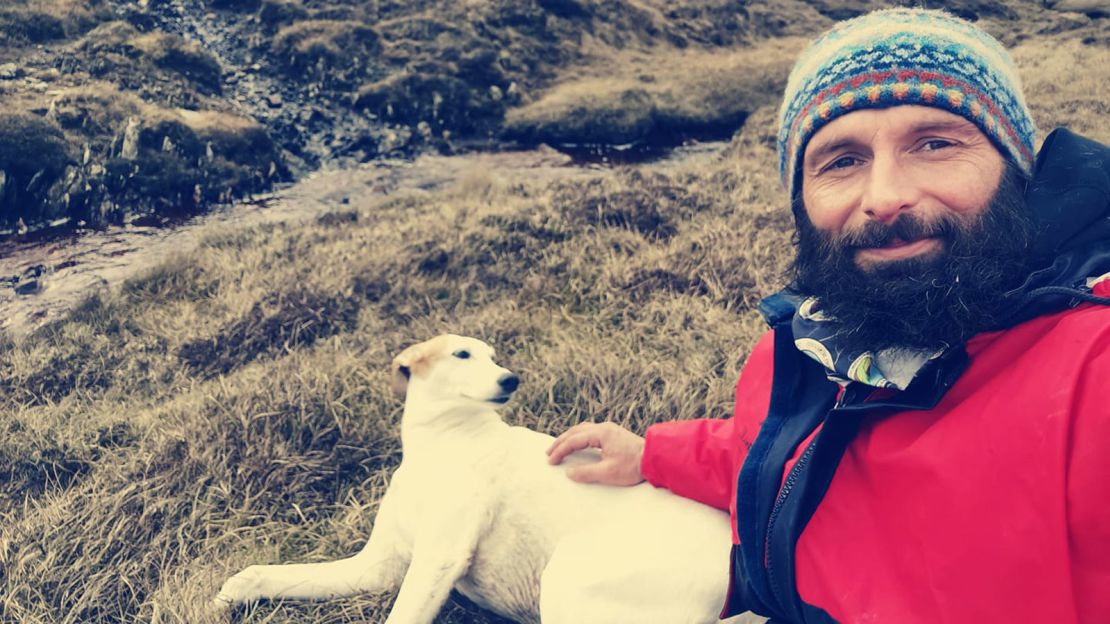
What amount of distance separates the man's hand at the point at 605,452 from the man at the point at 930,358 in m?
0.45

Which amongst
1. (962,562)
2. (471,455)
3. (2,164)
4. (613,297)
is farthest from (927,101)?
(2,164)

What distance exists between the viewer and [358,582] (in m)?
2.67

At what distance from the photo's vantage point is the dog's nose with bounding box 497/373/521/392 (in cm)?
281

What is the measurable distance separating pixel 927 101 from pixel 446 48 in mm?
15407

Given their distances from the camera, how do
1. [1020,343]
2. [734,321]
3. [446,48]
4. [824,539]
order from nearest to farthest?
[1020,343] → [824,539] → [734,321] → [446,48]

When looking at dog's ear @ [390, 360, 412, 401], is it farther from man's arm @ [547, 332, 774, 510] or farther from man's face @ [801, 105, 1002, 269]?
man's face @ [801, 105, 1002, 269]

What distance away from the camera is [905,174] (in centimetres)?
172

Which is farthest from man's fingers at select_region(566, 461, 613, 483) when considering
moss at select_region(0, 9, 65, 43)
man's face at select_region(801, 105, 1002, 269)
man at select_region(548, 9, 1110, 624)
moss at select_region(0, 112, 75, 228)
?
moss at select_region(0, 9, 65, 43)

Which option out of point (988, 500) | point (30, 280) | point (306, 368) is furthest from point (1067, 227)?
point (30, 280)

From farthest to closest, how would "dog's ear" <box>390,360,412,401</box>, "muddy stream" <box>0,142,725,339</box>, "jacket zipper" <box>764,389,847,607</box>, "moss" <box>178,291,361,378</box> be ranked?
"muddy stream" <box>0,142,725,339</box> → "moss" <box>178,291,361,378</box> → "dog's ear" <box>390,360,412,401</box> → "jacket zipper" <box>764,389,847,607</box>

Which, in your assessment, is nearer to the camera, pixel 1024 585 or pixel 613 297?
pixel 1024 585

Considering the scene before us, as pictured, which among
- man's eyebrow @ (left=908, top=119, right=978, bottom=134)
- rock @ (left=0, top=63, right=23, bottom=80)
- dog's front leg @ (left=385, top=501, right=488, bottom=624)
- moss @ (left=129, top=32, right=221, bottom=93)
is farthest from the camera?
moss @ (left=129, top=32, right=221, bottom=93)

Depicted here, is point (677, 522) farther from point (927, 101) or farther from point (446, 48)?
point (446, 48)

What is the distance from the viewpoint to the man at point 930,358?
4.05 feet
